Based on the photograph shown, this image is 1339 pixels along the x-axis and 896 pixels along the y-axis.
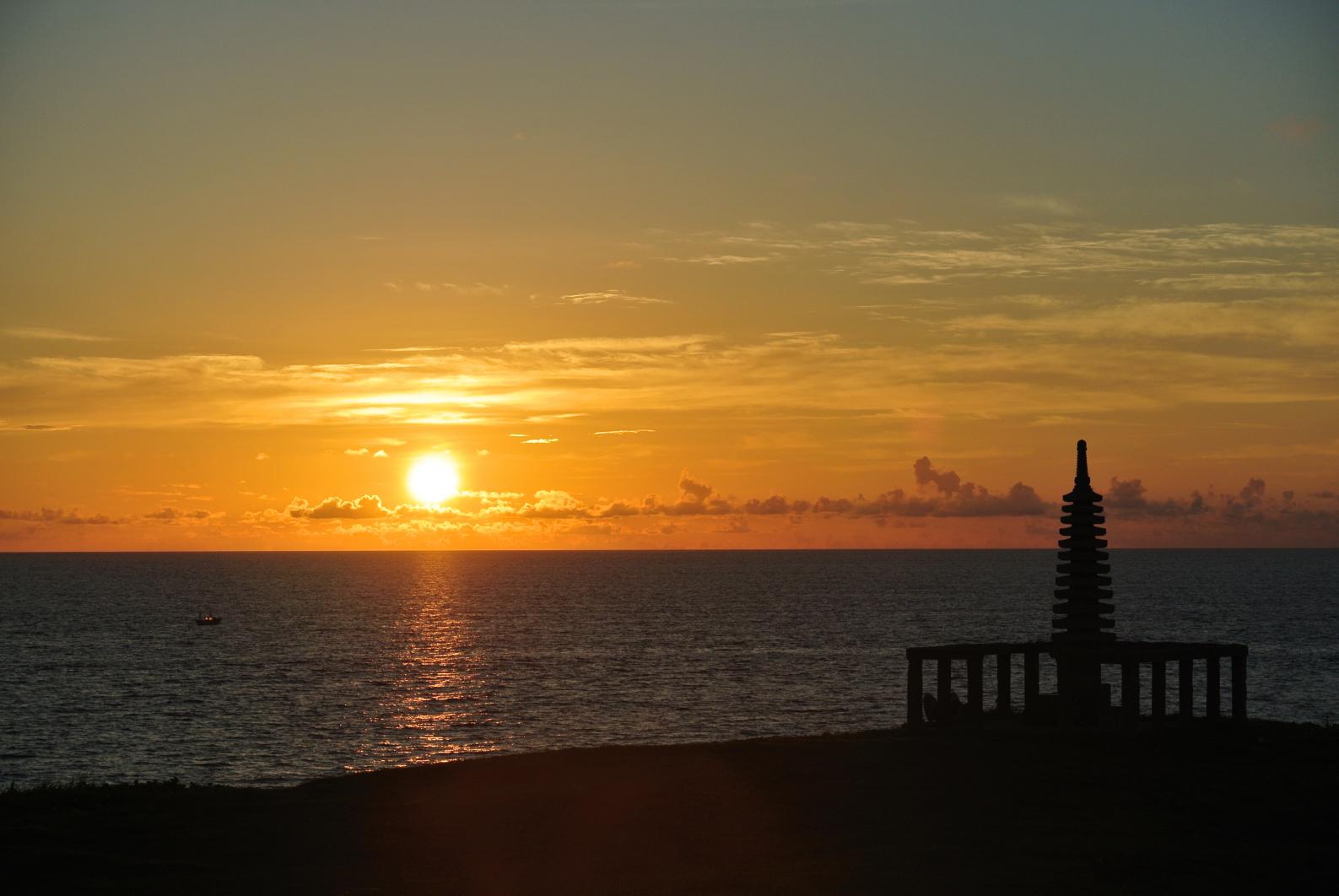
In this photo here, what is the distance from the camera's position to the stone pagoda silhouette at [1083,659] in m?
28.9

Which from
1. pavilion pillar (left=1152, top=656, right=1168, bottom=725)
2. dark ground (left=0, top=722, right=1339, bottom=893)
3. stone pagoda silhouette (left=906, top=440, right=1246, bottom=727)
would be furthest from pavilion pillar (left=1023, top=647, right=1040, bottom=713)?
pavilion pillar (left=1152, top=656, right=1168, bottom=725)

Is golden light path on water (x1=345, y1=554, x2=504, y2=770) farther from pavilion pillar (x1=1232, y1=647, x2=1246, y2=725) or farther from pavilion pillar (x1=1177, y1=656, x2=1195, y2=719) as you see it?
pavilion pillar (x1=1232, y1=647, x2=1246, y2=725)

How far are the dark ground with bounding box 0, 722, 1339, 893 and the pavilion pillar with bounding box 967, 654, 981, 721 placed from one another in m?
3.04

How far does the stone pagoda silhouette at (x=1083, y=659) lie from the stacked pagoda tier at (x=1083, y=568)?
0.7 inches

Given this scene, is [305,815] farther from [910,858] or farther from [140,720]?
[140,720]

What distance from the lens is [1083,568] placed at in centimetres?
2983

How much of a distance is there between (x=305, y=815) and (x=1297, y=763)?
17464 mm

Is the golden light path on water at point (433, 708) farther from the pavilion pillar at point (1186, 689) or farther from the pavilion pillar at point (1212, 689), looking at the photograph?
the pavilion pillar at point (1212, 689)

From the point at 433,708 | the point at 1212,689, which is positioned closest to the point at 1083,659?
the point at 1212,689

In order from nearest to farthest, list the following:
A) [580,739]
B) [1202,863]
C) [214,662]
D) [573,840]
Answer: [1202,863]
[573,840]
[580,739]
[214,662]

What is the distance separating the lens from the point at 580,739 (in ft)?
211

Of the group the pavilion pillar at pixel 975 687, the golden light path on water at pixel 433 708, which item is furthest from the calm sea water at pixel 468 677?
the pavilion pillar at pixel 975 687

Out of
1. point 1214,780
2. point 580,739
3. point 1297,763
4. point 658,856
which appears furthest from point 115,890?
point 580,739

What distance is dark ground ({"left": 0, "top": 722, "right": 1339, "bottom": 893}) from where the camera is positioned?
1742 centimetres
